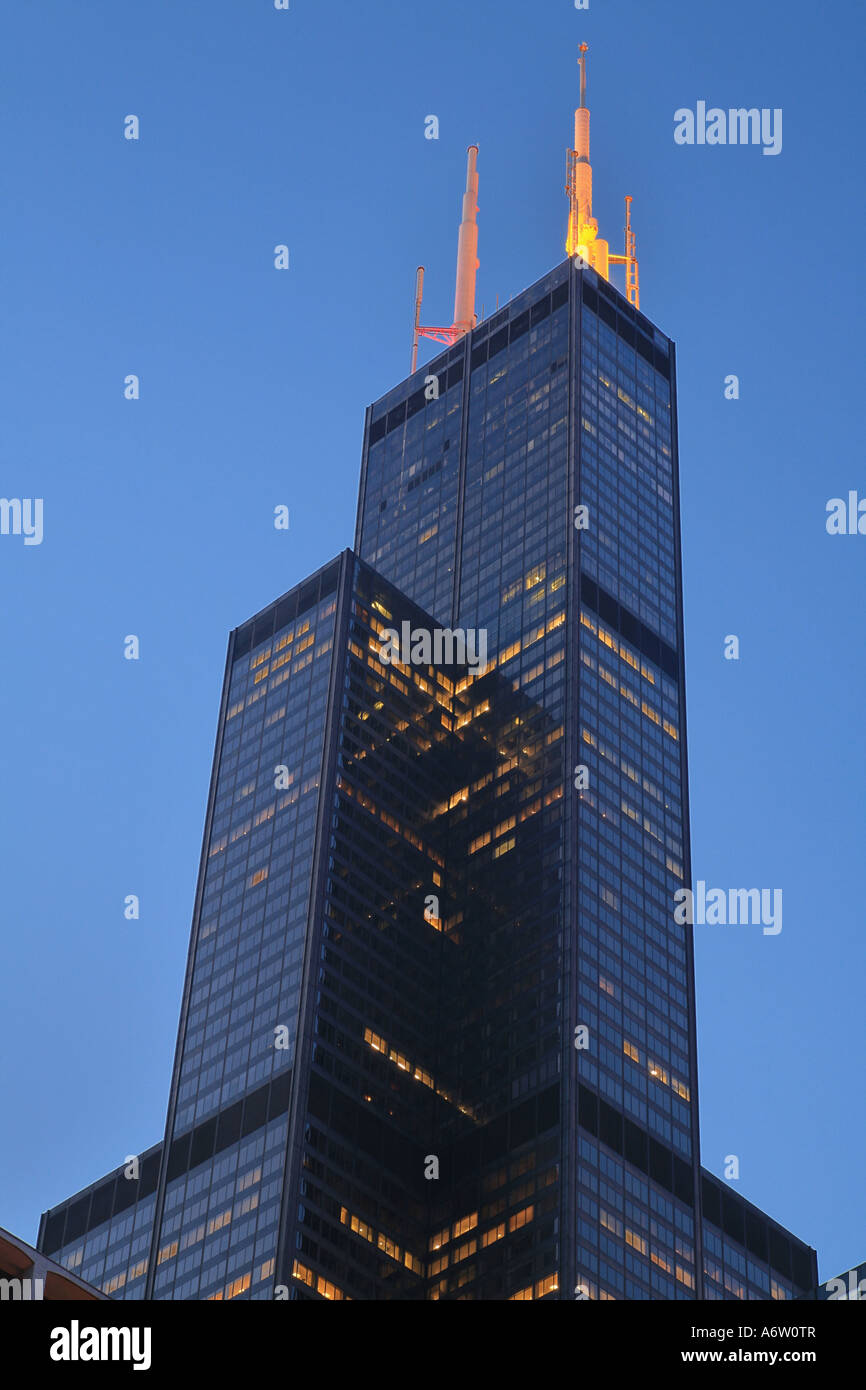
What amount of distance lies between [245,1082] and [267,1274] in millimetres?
24746

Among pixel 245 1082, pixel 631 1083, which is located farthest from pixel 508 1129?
pixel 245 1082
